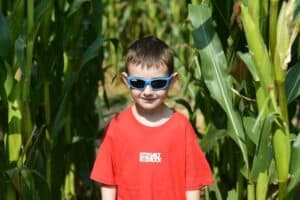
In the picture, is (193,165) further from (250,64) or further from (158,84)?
(250,64)

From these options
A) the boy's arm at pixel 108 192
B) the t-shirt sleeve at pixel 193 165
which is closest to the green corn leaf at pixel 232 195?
the t-shirt sleeve at pixel 193 165

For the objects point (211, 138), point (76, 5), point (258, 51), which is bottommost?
point (211, 138)

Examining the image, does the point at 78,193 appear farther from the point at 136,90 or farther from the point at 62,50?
the point at 136,90

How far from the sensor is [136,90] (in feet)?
7.61

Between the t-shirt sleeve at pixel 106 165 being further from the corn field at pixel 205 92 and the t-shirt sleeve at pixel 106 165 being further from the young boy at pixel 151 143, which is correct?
the corn field at pixel 205 92

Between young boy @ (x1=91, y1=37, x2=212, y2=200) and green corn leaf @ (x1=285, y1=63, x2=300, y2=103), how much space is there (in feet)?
1.31

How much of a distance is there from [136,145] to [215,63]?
1.80 ft

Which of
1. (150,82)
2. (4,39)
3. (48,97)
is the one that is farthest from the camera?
(48,97)

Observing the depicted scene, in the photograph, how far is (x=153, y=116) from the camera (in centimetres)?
237

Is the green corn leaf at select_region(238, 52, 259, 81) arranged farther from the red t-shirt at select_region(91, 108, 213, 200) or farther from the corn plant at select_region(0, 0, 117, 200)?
the corn plant at select_region(0, 0, 117, 200)

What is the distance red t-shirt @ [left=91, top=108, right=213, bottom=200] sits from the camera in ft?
7.69

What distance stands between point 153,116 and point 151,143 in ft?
0.30

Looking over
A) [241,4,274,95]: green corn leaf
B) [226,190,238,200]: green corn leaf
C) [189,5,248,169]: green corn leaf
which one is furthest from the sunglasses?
[226,190,238,200]: green corn leaf

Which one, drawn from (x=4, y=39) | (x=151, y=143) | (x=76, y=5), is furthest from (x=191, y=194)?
(x=76, y=5)
